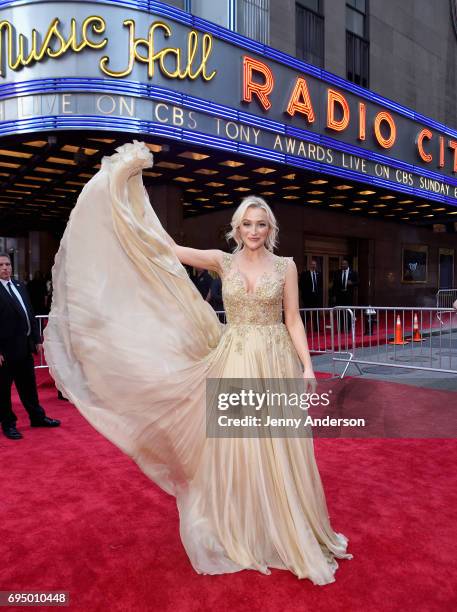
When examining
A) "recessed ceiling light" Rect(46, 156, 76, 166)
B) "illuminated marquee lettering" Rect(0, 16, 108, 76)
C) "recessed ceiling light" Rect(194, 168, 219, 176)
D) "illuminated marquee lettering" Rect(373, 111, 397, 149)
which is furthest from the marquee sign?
"illuminated marquee lettering" Rect(373, 111, 397, 149)

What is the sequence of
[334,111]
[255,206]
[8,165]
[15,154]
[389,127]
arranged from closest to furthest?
[255,206]
[15,154]
[8,165]
[334,111]
[389,127]

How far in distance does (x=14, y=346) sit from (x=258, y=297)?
3570 millimetres

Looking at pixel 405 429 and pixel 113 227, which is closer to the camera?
pixel 113 227

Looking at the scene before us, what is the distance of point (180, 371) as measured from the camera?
282 cm

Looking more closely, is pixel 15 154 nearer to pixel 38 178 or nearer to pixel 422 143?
pixel 38 178

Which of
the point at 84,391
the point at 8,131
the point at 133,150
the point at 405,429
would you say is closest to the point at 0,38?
the point at 8,131

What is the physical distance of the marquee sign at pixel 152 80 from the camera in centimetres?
860

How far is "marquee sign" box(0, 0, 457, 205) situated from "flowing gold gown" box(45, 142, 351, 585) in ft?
21.1

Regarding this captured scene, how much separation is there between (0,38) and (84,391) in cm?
856

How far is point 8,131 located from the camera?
8.84 m

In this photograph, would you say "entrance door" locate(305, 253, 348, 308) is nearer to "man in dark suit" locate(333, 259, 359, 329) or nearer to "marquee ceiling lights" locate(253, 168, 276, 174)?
"man in dark suit" locate(333, 259, 359, 329)

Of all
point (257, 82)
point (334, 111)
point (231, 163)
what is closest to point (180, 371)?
point (231, 163)

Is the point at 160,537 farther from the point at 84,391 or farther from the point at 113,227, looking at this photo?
the point at 113,227

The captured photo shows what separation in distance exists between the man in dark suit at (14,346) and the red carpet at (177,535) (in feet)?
1.56
